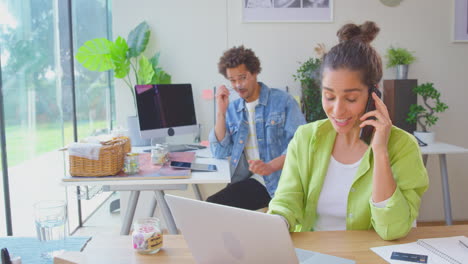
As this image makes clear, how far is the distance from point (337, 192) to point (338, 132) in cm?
21

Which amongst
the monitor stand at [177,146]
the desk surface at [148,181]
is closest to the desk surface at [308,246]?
the desk surface at [148,181]

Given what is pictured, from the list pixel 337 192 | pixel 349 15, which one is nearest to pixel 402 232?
pixel 337 192

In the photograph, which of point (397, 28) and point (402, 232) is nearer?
point (402, 232)

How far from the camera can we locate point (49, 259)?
1104 mm

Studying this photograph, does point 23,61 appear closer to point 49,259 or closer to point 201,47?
point 201,47

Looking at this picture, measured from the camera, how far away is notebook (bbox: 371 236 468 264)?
1.08 metres

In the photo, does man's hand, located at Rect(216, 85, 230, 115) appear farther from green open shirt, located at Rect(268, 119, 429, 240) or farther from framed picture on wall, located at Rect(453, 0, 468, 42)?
framed picture on wall, located at Rect(453, 0, 468, 42)

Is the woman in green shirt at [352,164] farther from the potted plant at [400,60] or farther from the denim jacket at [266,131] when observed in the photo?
the potted plant at [400,60]

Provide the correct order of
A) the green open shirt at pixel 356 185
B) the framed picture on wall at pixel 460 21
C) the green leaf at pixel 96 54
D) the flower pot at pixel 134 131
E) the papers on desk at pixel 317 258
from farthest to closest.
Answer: the framed picture on wall at pixel 460 21 → the green leaf at pixel 96 54 → the flower pot at pixel 134 131 → the green open shirt at pixel 356 185 → the papers on desk at pixel 317 258

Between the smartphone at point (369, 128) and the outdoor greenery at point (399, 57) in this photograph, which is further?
the outdoor greenery at point (399, 57)

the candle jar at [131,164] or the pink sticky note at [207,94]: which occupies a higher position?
the pink sticky note at [207,94]

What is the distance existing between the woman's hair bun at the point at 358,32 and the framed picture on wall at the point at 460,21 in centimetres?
245

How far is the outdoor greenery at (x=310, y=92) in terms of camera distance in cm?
329

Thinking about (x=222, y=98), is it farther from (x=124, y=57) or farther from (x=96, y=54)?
(x=96, y=54)
